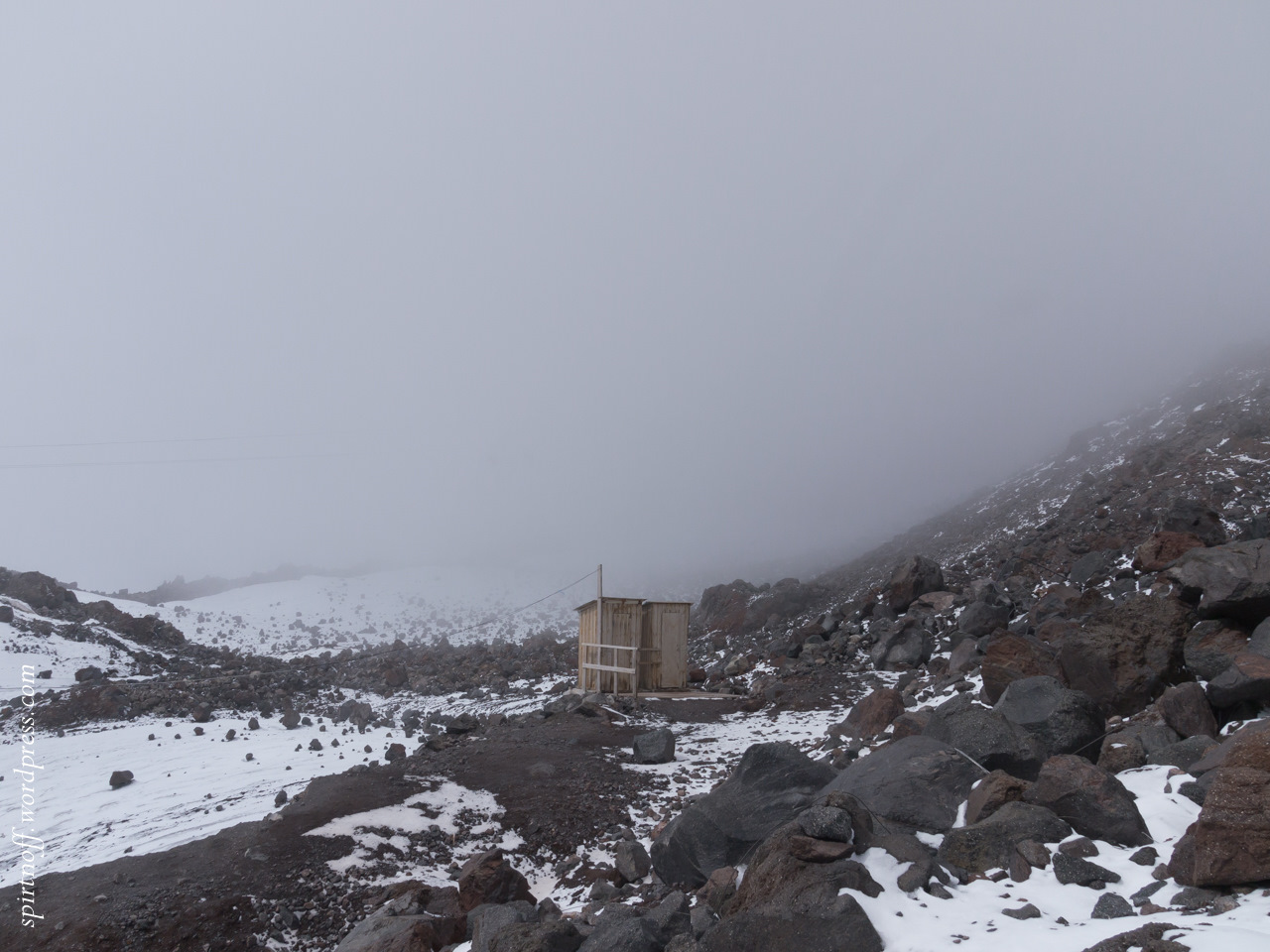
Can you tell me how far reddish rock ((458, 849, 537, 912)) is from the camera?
26.2 feet

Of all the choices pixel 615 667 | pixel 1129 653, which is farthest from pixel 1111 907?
pixel 615 667

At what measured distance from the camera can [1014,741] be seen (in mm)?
7629

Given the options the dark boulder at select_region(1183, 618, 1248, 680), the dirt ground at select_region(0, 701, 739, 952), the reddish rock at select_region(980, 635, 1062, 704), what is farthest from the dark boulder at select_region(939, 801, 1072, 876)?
the dirt ground at select_region(0, 701, 739, 952)

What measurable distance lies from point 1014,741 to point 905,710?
5759mm

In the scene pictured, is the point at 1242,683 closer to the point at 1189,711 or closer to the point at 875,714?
the point at 1189,711

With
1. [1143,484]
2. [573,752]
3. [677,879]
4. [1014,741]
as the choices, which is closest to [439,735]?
[573,752]

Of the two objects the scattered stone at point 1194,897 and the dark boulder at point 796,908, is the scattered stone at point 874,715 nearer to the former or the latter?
the dark boulder at point 796,908

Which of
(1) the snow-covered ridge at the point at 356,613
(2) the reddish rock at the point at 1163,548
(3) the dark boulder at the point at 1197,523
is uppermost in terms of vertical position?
(3) the dark boulder at the point at 1197,523

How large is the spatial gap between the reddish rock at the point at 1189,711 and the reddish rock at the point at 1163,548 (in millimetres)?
7823

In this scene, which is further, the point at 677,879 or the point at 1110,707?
the point at 1110,707

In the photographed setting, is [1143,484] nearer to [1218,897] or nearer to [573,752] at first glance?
[573,752]

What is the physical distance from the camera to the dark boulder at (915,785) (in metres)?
6.81

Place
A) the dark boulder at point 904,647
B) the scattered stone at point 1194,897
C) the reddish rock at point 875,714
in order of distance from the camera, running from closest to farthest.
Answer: the scattered stone at point 1194,897 < the reddish rock at point 875,714 < the dark boulder at point 904,647

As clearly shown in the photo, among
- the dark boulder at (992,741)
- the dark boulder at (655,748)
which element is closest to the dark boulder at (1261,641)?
the dark boulder at (992,741)
